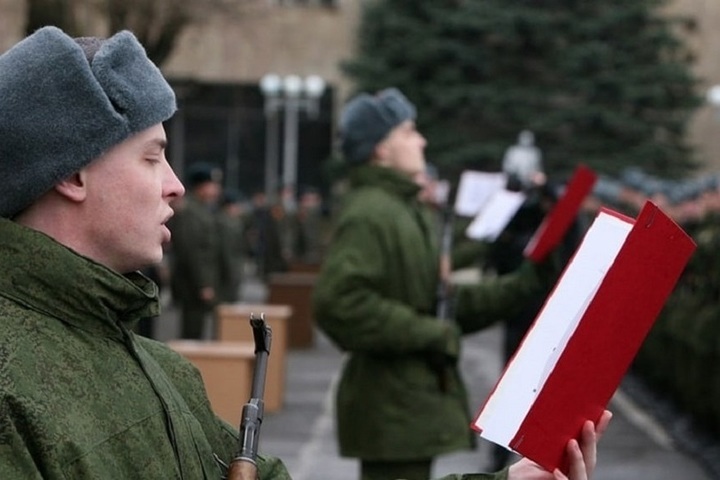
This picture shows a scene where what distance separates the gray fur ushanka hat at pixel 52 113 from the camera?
2.54m

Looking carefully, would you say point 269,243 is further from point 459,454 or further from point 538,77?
point 459,454

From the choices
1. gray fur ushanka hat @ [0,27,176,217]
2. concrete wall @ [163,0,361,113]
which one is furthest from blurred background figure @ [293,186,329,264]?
gray fur ushanka hat @ [0,27,176,217]

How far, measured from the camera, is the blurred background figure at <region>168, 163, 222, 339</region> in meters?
16.2

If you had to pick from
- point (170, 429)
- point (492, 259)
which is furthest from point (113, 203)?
point (492, 259)

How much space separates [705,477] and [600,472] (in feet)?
Result: 2.12

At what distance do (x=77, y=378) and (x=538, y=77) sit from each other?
126 ft

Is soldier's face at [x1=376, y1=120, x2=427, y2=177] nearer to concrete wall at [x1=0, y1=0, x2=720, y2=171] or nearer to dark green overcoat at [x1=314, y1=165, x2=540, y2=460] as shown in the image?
dark green overcoat at [x1=314, y1=165, x2=540, y2=460]

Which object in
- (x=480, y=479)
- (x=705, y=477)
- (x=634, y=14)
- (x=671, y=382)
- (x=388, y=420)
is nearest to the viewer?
(x=480, y=479)

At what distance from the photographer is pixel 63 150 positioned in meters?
2.55

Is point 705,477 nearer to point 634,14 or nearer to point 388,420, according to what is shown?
point 388,420

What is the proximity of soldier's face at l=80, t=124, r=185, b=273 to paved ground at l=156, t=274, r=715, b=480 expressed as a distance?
24.2ft

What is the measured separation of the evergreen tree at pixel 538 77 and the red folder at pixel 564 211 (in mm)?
32359

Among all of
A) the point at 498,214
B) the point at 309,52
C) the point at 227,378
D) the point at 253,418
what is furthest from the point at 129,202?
the point at 309,52

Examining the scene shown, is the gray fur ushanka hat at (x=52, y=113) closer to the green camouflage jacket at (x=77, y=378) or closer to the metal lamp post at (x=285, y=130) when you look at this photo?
the green camouflage jacket at (x=77, y=378)
